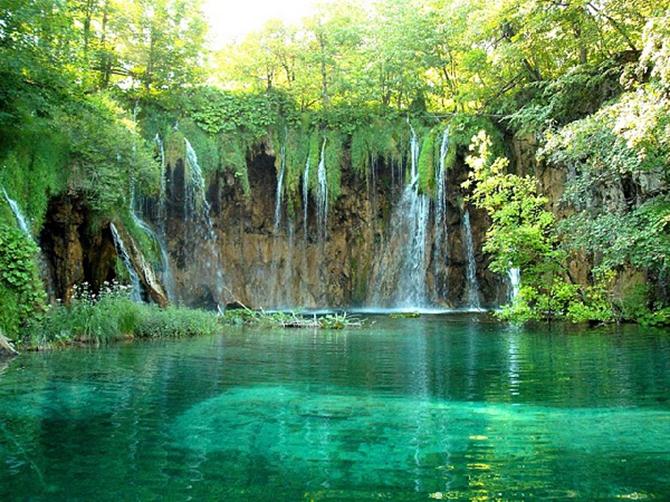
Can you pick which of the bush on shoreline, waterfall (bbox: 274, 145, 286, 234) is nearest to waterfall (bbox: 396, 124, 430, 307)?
waterfall (bbox: 274, 145, 286, 234)

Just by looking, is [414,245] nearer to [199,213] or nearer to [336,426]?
[199,213]

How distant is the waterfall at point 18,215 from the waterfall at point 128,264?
3.13 meters

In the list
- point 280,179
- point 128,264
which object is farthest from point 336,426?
point 280,179

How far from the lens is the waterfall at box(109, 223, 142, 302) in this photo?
1662cm

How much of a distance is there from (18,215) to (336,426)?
10507 millimetres

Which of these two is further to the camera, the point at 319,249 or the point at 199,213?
the point at 319,249

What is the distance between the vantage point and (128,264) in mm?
16781

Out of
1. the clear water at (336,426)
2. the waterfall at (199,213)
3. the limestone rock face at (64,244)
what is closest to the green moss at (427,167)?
the waterfall at (199,213)

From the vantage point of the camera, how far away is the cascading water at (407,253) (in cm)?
2623

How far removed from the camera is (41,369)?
8773 millimetres

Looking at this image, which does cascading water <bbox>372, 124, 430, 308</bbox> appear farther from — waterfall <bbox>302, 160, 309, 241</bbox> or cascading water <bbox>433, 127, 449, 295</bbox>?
waterfall <bbox>302, 160, 309, 241</bbox>

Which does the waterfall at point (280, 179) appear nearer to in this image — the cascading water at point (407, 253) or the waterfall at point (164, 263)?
the cascading water at point (407, 253)

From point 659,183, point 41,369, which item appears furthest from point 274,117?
point 41,369

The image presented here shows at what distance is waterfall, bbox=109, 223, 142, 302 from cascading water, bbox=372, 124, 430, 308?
12370mm
